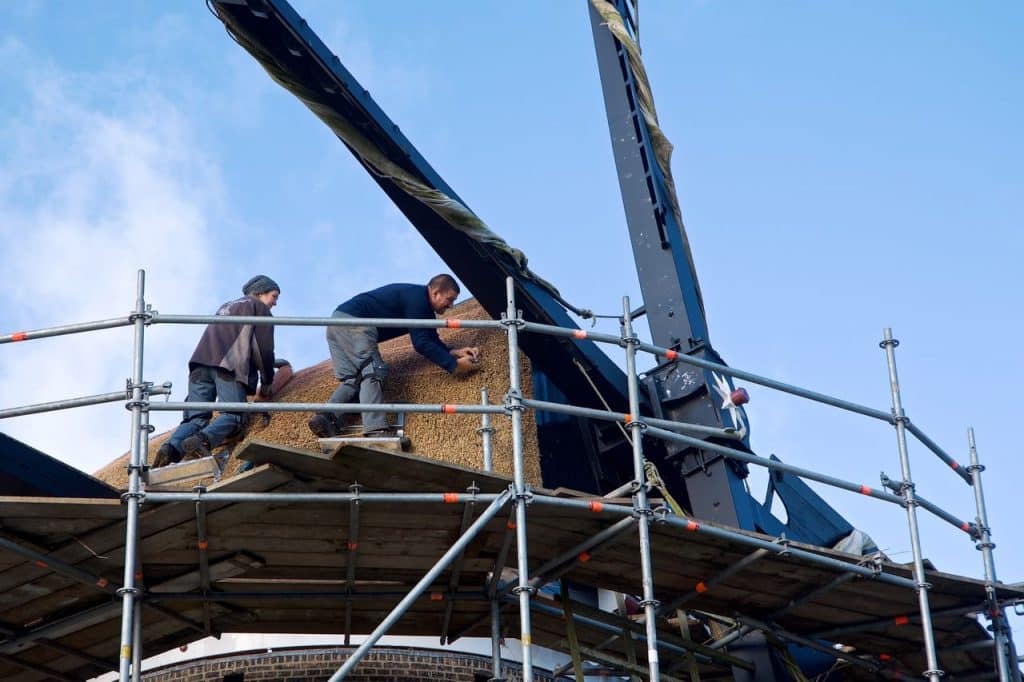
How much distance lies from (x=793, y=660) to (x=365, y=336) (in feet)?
12.7

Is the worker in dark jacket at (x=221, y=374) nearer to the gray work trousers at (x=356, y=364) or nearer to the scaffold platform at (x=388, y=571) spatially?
the gray work trousers at (x=356, y=364)

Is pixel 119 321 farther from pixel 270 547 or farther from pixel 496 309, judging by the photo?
pixel 496 309

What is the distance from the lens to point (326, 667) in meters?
12.4

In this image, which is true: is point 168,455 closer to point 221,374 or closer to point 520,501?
point 221,374

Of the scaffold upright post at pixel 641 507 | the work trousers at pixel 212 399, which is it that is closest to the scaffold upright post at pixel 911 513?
the scaffold upright post at pixel 641 507

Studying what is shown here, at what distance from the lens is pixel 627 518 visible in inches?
Result: 388

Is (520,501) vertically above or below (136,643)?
above

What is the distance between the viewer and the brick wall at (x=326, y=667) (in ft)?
40.6

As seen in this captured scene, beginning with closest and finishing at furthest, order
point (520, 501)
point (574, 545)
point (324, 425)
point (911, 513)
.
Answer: point (520, 501) < point (574, 545) < point (911, 513) < point (324, 425)

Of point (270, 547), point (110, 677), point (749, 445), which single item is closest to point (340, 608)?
point (270, 547)

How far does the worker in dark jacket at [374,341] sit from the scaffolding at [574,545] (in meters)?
0.76

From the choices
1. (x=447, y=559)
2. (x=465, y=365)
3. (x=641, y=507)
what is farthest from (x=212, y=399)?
(x=641, y=507)

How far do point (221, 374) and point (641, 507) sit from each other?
151 inches

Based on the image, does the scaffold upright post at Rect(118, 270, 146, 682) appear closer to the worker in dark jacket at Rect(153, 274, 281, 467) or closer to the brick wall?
the worker in dark jacket at Rect(153, 274, 281, 467)
